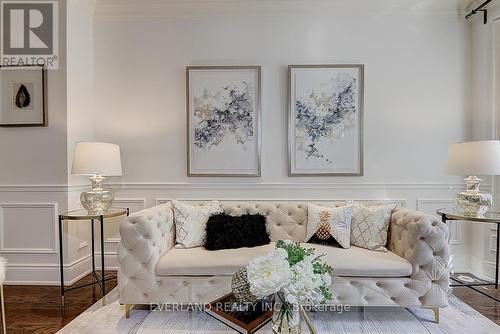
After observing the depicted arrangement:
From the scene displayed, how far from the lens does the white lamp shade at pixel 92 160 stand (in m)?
2.69

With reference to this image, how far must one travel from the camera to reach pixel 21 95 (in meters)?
3.07

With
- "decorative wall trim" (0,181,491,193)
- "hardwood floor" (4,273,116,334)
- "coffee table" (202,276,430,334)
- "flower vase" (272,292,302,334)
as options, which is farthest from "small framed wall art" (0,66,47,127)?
"flower vase" (272,292,302,334)

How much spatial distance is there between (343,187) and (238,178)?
1117 mm

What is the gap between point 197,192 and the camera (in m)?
3.41

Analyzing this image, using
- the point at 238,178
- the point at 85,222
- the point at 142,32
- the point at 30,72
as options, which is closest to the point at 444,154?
the point at 238,178

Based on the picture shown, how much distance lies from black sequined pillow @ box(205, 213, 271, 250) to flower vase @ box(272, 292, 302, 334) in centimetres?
131

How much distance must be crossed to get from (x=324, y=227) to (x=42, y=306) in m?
2.43

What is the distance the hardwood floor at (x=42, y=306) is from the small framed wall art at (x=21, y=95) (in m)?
1.58

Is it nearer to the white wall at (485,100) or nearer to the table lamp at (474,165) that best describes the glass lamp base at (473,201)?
the table lamp at (474,165)

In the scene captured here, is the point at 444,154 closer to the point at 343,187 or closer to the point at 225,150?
the point at 343,187

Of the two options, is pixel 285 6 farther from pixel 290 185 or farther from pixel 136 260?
pixel 136 260

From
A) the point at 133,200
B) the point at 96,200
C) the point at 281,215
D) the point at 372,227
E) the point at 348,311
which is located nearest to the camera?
the point at 348,311

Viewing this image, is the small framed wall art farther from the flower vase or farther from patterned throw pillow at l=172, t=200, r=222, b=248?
the flower vase

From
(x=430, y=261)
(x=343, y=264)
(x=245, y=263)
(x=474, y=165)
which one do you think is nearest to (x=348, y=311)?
(x=343, y=264)
